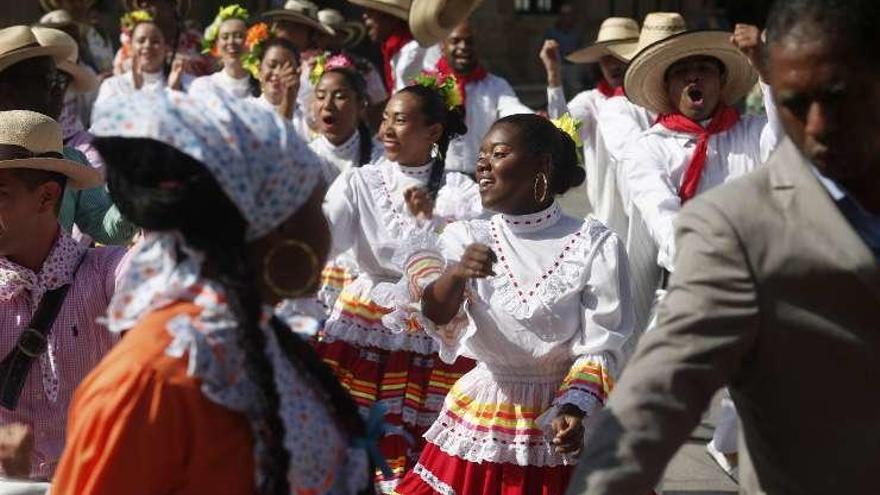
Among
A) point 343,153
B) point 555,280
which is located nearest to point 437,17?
point 343,153

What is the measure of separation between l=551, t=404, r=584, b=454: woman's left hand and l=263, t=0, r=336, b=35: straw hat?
328 inches

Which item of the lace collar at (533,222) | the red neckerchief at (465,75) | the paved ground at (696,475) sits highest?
the lace collar at (533,222)

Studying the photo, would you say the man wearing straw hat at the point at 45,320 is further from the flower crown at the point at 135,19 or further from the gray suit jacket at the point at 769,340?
the flower crown at the point at 135,19

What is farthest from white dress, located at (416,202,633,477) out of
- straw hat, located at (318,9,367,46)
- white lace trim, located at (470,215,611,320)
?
straw hat, located at (318,9,367,46)

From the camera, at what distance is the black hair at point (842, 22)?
2.92 metres

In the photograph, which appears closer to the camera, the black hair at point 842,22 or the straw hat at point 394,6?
the black hair at point 842,22

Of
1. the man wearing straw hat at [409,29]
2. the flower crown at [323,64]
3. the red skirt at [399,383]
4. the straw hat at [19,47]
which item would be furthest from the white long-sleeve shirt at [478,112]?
the straw hat at [19,47]

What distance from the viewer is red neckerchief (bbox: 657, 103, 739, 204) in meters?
7.28

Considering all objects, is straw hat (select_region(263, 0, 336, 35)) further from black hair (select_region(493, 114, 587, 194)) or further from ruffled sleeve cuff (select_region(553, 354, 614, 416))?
ruffled sleeve cuff (select_region(553, 354, 614, 416))

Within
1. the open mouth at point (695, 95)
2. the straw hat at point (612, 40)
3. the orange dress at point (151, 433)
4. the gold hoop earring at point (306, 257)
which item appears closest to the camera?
the orange dress at point (151, 433)

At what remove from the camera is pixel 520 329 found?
5086 millimetres

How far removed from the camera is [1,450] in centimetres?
384

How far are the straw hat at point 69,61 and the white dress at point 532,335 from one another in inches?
109

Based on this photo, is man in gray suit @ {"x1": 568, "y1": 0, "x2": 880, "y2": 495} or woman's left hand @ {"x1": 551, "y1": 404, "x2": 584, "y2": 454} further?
woman's left hand @ {"x1": 551, "y1": 404, "x2": 584, "y2": 454}
